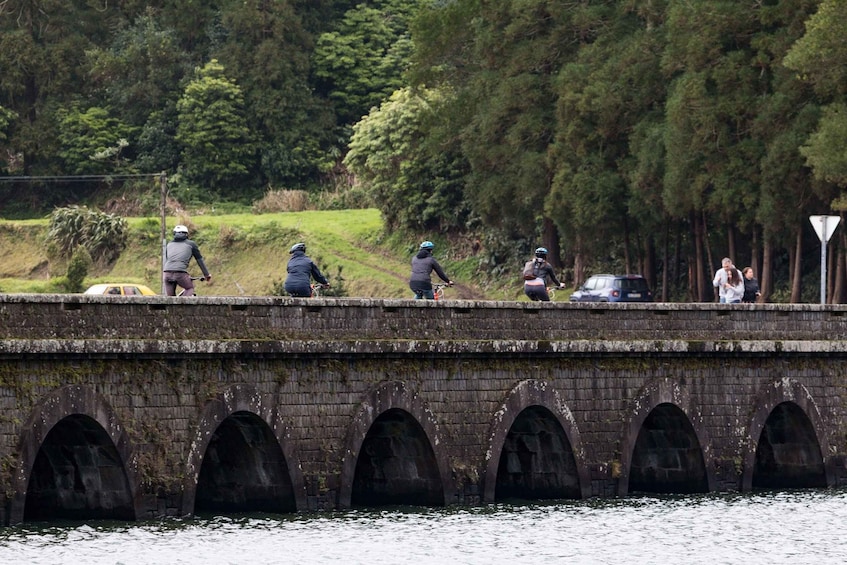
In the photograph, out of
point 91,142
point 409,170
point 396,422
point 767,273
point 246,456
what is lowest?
point 246,456

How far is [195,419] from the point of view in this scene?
29.0m

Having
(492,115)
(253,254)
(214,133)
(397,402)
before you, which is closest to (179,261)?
(397,402)

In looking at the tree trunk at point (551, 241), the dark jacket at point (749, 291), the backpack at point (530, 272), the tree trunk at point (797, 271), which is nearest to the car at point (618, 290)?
the tree trunk at point (797, 271)

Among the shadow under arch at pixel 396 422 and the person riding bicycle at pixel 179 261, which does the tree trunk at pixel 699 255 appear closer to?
the shadow under arch at pixel 396 422

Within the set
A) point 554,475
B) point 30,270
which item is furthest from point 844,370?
point 30,270

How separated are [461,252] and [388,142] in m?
5.15

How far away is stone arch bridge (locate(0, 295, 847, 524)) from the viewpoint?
2778 centimetres

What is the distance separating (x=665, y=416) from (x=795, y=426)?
2.98 m

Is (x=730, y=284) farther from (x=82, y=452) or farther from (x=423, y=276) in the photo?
(x=82, y=452)

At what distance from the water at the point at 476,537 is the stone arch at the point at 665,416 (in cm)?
76

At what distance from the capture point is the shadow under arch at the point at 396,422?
30859 mm

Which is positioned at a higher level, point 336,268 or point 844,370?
point 336,268

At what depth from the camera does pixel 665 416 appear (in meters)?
36.2

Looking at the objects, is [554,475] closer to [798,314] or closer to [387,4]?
[798,314]
